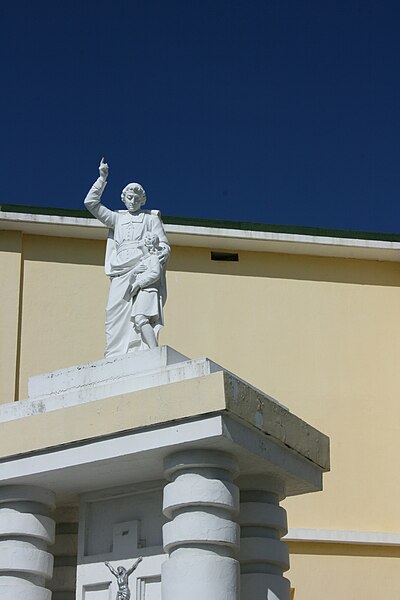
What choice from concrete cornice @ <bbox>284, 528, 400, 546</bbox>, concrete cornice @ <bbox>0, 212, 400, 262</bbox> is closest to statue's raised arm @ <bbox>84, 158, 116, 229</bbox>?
concrete cornice @ <bbox>0, 212, 400, 262</bbox>

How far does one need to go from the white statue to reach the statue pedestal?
475 millimetres

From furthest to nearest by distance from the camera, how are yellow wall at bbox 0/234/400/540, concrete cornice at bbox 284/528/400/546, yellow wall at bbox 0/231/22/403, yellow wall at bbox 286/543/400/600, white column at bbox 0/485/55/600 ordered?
1. yellow wall at bbox 0/234/400/540
2. yellow wall at bbox 0/231/22/403
3. concrete cornice at bbox 284/528/400/546
4. yellow wall at bbox 286/543/400/600
5. white column at bbox 0/485/55/600

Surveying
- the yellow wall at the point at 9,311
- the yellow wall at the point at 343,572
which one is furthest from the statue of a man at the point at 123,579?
the yellow wall at the point at 9,311

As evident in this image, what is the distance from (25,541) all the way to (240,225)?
8.10 meters

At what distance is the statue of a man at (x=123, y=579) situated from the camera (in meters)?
9.73

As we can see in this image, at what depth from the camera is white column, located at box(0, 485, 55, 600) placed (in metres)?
9.83

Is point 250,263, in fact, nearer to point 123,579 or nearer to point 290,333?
point 290,333

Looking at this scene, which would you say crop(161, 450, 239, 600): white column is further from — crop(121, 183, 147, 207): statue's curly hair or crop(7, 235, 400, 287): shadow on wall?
crop(7, 235, 400, 287): shadow on wall

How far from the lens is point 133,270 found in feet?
35.4

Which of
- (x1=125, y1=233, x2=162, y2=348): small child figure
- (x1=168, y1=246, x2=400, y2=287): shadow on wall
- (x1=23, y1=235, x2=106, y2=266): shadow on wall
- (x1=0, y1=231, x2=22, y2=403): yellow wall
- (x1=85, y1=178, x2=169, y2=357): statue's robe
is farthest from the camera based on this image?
(x1=168, y1=246, x2=400, y2=287): shadow on wall

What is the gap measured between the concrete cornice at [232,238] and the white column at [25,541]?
6917 millimetres

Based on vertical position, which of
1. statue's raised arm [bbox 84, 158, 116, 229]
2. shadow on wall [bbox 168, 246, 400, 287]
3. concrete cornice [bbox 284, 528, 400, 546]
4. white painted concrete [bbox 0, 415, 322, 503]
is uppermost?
shadow on wall [bbox 168, 246, 400, 287]

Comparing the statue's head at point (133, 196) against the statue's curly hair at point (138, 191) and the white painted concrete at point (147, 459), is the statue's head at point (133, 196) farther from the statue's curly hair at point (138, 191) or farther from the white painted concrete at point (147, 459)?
the white painted concrete at point (147, 459)

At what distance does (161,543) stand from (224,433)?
1.44m
